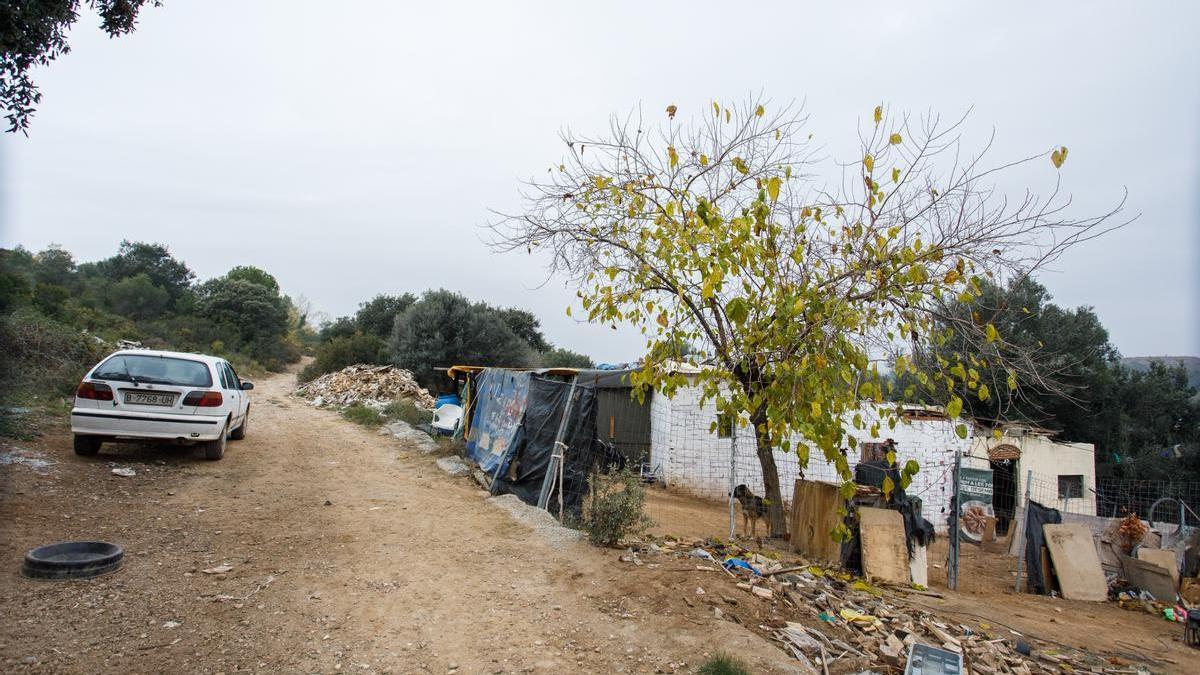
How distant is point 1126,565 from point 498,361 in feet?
75.8

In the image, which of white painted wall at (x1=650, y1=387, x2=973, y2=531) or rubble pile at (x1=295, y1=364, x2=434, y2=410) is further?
rubble pile at (x1=295, y1=364, x2=434, y2=410)

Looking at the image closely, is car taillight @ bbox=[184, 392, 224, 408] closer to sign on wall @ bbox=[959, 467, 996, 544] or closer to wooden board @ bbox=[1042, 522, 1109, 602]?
wooden board @ bbox=[1042, 522, 1109, 602]

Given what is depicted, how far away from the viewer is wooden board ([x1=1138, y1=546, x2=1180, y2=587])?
967 centimetres

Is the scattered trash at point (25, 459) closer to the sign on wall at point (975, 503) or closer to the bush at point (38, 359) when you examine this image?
the bush at point (38, 359)

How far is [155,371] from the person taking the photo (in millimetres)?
7871

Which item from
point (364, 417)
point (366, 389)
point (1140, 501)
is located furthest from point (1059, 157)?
point (366, 389)

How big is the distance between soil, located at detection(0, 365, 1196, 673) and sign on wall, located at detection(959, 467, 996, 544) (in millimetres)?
5207

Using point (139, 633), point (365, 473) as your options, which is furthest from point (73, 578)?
point (365, 473)

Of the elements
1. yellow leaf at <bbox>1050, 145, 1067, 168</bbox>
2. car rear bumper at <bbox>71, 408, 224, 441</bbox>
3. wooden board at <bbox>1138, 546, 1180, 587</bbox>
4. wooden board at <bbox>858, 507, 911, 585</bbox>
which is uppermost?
yellow leaf at <bbox>1050, 145, 1067, 168</bbox>

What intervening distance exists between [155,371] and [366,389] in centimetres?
1587

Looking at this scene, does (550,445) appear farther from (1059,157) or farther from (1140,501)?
(1140,501)

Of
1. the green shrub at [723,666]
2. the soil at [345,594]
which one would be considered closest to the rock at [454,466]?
the soil at [345,594]

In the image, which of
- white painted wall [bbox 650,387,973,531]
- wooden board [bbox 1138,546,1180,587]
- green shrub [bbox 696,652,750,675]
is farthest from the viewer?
white painted wall [bbox 650,387,973,531]

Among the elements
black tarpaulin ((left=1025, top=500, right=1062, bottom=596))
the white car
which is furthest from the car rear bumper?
black tarpaulin ((left=1025, top=500, right=1062, bottom=596))
